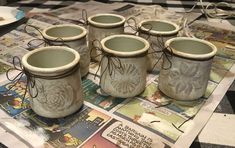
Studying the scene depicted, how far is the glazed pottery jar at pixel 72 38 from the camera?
0.50m

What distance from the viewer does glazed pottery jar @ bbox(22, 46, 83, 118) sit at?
1.37ft

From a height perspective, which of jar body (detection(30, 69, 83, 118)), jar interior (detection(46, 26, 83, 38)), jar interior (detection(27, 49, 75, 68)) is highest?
jar interior (detection(46, 26, 83, 38))

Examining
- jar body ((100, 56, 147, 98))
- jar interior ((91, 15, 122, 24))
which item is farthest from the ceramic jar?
jar body ((100, 56, 147, 98))

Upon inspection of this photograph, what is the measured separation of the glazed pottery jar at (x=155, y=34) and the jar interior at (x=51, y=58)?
0.58 ft

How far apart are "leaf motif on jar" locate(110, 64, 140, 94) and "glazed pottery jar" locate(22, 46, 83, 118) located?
0.21 feet

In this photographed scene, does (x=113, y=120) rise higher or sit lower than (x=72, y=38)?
lower

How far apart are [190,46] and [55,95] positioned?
27 cm

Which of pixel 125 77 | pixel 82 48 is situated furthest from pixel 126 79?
pixel 82 48

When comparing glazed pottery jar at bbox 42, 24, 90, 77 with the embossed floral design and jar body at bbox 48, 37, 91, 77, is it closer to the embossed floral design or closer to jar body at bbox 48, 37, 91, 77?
jar body at bbox 48, 37, 91, 77

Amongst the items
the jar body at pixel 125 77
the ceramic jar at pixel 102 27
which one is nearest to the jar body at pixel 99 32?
the ceramic jar at pixel 102 27

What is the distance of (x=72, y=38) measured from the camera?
504mm

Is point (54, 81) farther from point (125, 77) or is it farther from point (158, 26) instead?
point (158, 26)

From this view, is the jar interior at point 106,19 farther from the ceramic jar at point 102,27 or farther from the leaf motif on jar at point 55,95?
the leaf motif on jar at point 55,95

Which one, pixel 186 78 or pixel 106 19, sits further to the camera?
pixel 106 19
